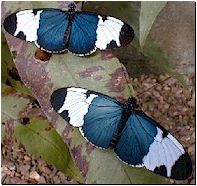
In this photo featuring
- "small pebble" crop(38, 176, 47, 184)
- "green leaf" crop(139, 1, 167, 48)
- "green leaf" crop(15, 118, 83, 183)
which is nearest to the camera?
"green leaf" crop(139, 1, 167, 48)

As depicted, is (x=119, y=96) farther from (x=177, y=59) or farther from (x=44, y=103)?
(x=177, y=59)

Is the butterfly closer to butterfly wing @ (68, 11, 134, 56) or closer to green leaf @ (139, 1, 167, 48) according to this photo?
butterfly wing @ (68, 11, 134, 56)

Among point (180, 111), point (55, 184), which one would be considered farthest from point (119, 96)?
point (180, 111)

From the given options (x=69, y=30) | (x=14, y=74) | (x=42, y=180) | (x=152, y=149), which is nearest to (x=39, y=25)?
(x=69, y=30)

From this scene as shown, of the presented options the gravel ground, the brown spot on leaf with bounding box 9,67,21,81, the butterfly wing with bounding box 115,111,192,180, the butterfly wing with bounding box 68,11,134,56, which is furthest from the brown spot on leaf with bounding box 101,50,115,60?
the gravel ground

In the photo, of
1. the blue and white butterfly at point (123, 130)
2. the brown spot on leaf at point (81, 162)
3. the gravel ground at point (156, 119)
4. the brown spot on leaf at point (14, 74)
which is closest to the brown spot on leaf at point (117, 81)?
the blue and white butterfly at point (123, 130)

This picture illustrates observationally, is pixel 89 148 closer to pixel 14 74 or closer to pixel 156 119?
pixel 14 74
